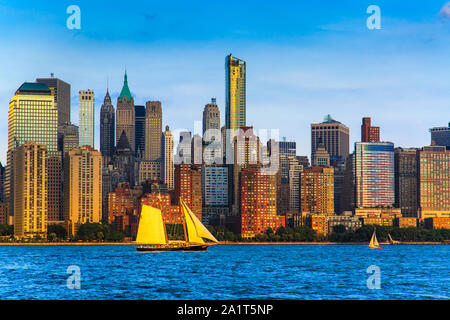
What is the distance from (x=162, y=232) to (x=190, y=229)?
4.70m

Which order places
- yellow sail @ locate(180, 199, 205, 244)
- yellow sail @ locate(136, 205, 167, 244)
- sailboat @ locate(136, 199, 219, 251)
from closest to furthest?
yellow sail @ locate(180, 199, 205, 244)
sailboat @ locate(136, 199, 219, 251)
yellow sail @ locate(136, 205, 167, 244)

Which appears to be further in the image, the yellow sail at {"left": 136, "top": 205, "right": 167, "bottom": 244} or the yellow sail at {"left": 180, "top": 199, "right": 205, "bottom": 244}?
the yellow sail at {"left": 136, "top": 205, "right": 167, "bottom": 244}

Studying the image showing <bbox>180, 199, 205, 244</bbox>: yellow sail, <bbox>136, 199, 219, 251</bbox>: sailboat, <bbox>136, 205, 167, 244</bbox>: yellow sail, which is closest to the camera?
<bbox>180, 199, 205, 244</bbox>: yellow sail

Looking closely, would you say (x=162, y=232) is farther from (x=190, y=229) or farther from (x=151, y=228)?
(x=190, y=229)

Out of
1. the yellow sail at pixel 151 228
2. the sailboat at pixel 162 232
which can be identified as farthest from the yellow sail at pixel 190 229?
the yellow sail at pixel 151 228

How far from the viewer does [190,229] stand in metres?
110

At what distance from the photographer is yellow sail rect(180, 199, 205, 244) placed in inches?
4208

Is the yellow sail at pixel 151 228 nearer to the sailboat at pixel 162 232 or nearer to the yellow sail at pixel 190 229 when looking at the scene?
the sailboat at pixel 162 232

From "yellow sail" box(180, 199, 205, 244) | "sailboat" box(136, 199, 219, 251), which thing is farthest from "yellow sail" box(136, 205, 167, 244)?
"yellow sail" box(180, 199, 205, 244)

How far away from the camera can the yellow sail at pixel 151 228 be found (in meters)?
109

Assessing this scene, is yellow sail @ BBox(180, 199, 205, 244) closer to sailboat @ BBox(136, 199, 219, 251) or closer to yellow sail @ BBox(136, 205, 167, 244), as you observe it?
sailboat @ BBox(136, 199, 219, 251)

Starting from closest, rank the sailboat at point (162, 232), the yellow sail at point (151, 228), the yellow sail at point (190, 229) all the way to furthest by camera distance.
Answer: the yellow sail at point (190, 229) → the sailboat at point (162, 232) → the yellow sail at point (151, 228)

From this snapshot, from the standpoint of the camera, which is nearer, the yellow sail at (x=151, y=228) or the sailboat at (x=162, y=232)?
the sailboat at (x=162, y=232)
